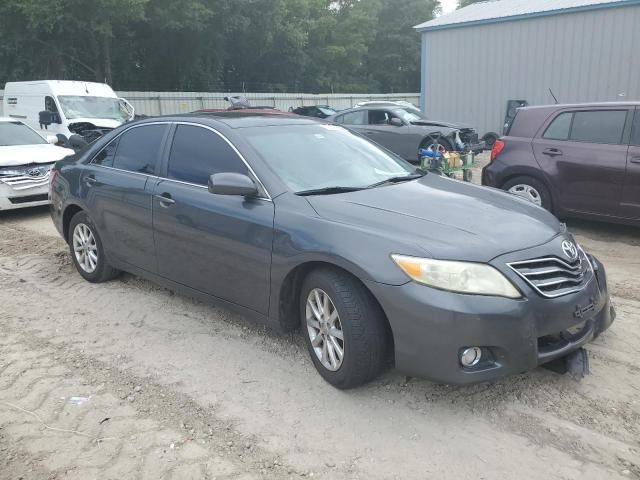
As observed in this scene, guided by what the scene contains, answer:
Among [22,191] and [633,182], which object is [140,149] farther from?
[633,182]

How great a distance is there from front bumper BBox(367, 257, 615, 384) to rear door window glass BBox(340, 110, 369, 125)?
11972mm

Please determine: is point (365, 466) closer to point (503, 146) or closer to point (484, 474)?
point (484, 474)

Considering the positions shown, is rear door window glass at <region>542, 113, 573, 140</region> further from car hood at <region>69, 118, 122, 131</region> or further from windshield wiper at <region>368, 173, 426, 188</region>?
car hood at <region>69, 118, 122, 131</region>

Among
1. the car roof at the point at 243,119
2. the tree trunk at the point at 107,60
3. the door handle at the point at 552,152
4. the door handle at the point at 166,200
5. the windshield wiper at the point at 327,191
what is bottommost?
the door handle at the point at 552,152

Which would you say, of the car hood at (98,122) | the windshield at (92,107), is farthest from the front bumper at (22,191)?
the windshield at (92,107)

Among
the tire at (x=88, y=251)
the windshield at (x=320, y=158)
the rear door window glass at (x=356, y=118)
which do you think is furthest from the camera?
the rear door window glass at (x=356, y=118)

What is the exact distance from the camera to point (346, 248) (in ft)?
10.6

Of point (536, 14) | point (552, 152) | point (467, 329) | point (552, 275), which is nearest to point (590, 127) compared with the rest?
point (552, 152)

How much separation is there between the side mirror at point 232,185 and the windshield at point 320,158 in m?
0.24

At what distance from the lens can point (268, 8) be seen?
35.2m

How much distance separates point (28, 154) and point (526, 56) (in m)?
16.3

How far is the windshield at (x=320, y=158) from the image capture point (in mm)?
3924

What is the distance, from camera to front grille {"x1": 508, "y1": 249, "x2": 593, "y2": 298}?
10.1 feet

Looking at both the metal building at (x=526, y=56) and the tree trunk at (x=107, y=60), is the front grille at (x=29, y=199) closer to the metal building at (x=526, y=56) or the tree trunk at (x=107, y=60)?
the metal building at (x=526, y=56)
